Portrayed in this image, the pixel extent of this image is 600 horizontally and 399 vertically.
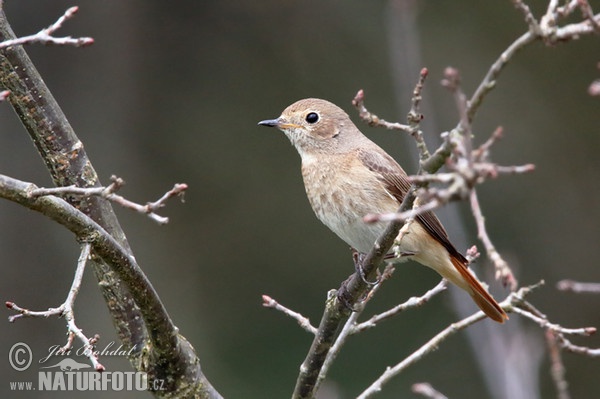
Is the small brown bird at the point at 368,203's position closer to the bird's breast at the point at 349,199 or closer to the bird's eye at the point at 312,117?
the bird's breast at the point at 349,199

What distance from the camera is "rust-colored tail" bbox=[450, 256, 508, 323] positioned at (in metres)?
4.21

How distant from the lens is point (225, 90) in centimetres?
848

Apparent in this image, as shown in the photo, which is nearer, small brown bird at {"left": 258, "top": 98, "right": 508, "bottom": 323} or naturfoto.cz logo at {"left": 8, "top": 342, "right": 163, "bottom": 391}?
naturfoto.cz logo at {"left": 8, "top": 342, "right": 163, "bottom": 391}

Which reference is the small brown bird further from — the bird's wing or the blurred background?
the blurred background

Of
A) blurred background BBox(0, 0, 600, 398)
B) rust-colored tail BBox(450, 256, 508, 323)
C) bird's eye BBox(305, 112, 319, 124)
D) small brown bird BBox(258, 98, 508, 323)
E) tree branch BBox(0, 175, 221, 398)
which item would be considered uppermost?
blurred background BBox(0, 0, 600, 398)

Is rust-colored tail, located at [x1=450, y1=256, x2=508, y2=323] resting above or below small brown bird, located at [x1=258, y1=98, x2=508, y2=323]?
below

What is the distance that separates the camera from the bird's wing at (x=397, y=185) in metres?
4.63

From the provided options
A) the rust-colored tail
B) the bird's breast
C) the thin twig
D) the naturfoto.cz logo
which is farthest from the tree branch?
the rust-colored tail

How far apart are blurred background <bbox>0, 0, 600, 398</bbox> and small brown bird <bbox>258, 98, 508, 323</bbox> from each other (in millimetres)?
2735

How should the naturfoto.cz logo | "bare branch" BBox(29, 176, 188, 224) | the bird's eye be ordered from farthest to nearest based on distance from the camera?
the bird's eye → the naturfoto.cz logo → "bare branch" BBox(29, 176, 188, 224)

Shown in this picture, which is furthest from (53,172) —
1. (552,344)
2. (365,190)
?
(552,344)

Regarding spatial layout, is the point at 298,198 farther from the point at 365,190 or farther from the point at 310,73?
the point at 365,190

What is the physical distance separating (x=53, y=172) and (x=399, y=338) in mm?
4629

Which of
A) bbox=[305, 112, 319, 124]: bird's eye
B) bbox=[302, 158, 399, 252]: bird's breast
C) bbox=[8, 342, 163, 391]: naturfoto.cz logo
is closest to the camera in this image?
bbox=[8, 342, 163, 391]: naturfoto.cz logo
